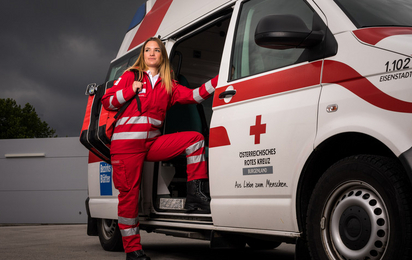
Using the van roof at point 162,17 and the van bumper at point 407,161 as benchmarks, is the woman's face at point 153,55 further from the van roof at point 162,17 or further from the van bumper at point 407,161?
the van bumper at point 407,161

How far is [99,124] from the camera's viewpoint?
15.8ft

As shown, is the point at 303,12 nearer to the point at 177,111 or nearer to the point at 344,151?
the point at 344,151

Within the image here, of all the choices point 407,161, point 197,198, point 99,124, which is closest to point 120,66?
point 99,124

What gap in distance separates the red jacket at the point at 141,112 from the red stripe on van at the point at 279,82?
3.09ft

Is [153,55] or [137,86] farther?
[153,55]

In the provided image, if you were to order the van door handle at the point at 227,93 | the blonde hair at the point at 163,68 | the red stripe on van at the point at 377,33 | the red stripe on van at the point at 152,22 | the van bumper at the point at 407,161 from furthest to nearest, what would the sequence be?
the red stripe on van at the point at 152,22 → the blonde hair at the point at 163,68 → the van door handle at the point at 227,93 → the red stripe on van at the point at 377,33 → the van bumper at the point at 407,161

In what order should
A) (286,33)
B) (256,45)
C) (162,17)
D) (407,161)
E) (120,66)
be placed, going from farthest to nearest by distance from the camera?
(120,66)
(162,17)
(256,45)
(286,33)
(407,161)

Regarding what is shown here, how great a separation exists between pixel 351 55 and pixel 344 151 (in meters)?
0.59

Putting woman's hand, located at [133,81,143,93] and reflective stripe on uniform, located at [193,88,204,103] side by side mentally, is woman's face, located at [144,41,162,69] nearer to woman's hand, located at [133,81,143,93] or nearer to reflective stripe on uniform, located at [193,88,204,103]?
woman's hand, located at [133,81,143,93]

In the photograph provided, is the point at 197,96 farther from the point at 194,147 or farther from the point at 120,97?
the point at 120,97

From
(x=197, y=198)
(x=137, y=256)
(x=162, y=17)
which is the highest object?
(x=162, y=17)

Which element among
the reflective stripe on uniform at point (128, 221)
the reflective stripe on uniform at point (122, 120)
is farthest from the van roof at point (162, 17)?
the reflective stripe on uniform at point (128, 221)

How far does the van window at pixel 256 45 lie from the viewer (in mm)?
3148

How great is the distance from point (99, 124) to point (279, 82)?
2.36m
